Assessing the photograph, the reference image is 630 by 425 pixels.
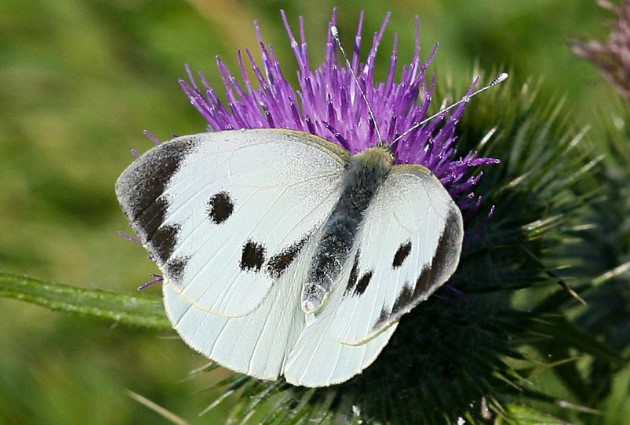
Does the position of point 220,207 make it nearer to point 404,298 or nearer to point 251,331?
point 251,331

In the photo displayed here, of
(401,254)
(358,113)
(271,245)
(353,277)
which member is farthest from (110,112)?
(401,254)

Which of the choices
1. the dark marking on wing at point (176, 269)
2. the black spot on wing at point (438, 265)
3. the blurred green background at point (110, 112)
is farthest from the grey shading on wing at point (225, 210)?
the blurred green background at point (110, 112)

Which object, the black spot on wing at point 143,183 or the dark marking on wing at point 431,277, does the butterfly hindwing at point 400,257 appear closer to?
the dark marking on wing at point 431,277

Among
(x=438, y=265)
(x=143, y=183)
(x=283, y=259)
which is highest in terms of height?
(x=143, y=183)

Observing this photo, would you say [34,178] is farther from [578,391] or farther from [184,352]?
[578,391]

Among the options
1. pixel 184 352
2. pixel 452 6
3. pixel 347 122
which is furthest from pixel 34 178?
pixel 347 122
